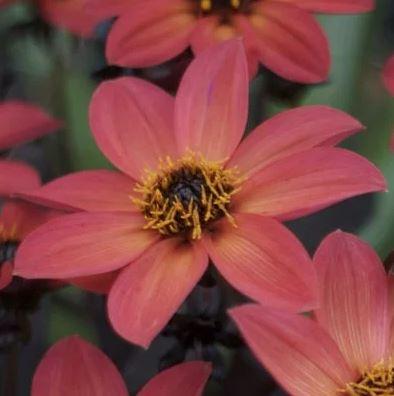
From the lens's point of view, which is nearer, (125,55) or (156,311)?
(156,311)

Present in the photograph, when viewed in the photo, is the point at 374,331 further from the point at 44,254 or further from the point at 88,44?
the point at 88,44

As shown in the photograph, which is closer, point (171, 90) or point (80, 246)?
point (80, 246)

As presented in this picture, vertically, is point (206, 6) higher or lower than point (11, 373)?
higher

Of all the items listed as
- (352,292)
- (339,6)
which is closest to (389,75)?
(339,6)

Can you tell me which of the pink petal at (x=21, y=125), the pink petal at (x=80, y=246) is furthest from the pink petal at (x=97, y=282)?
the pink petal at (x=21, y=125)

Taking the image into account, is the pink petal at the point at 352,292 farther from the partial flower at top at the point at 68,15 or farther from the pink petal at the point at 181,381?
the partial flower at top at the point at 68,15

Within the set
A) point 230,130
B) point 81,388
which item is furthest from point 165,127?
point 81,388

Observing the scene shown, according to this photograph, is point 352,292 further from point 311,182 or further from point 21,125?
point 21,125
